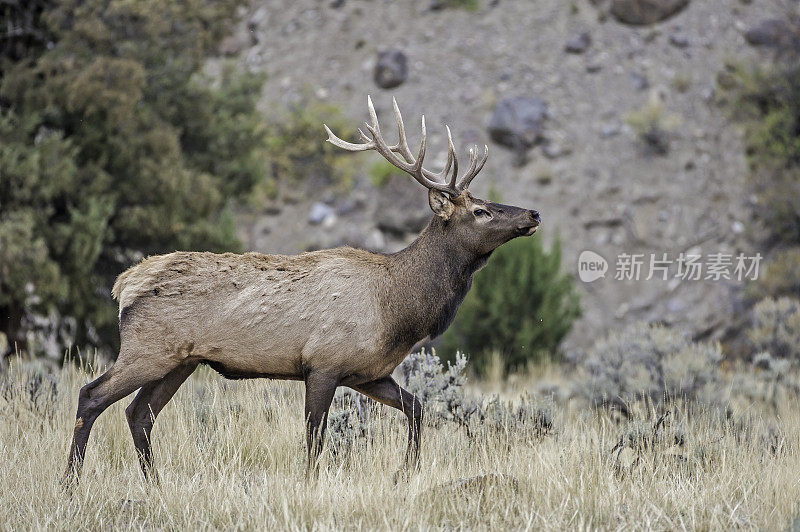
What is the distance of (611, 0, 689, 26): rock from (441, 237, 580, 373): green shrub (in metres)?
12.1

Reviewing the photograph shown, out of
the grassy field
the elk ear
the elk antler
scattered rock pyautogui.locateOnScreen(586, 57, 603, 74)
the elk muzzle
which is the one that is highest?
the elk antler

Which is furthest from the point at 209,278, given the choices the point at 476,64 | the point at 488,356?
the point at 476,64

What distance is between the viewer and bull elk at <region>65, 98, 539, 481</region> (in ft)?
17.0

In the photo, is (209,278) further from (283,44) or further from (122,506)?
(283,44)

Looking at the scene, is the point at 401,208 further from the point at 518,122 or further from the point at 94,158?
the point at 94,158

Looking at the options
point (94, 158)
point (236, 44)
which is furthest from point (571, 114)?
point (94, 158)

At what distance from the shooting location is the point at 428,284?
18.0 ft

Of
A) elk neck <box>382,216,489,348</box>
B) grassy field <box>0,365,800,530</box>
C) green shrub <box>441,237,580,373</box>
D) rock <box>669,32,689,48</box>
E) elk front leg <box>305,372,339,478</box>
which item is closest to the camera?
grassy field <box>0,365,800,530</box>

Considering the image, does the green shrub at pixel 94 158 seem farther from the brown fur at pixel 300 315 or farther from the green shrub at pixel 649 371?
the brown fur at pixel 300 315

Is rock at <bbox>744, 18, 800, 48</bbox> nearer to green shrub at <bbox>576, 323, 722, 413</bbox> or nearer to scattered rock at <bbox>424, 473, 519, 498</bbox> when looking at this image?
green shrub at <bbox>576, 323, 722, 413</bbox>

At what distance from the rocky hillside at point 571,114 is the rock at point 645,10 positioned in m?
0.04

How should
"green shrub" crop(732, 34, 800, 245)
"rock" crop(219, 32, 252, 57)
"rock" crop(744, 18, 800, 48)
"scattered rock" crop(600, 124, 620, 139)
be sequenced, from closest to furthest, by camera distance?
"green shrub" crop(732, 34, 800, 245)
"rock" crop(744, 18, 800, 48)
"scattered rock" crop(600, 124, 620, 139)
"rock" crop(219, 32, 252, 57)

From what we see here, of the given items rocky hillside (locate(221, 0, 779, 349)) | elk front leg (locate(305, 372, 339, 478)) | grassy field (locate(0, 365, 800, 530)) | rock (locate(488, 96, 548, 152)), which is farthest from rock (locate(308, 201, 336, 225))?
elk front leg (locate(305, 372, 339, 478))

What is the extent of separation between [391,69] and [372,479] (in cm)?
2041
